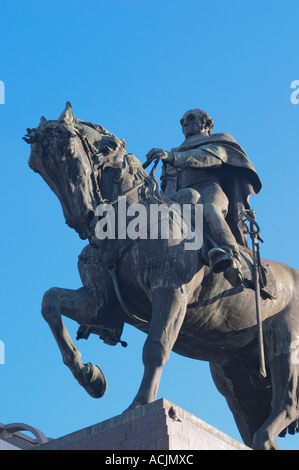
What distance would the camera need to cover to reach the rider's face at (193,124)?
1536 centimetres

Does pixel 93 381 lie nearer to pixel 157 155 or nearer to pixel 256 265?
pixel 256 265

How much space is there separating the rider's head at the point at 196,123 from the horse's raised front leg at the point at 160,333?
3.51 m

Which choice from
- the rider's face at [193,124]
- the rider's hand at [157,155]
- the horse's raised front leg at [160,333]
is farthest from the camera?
the rider's face at [193,124]

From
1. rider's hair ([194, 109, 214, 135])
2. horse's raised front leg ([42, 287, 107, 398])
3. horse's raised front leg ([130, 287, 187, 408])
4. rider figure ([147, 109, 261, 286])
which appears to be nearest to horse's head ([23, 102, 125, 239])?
horse's raised front leg ([42, 287, 107, 398])

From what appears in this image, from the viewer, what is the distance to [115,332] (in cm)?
1352

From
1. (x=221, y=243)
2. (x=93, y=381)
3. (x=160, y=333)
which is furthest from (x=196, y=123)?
(x=93, y=381)

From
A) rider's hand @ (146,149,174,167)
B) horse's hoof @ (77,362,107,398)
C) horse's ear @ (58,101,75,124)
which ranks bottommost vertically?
horse's hoof @ (77,362,107,398)

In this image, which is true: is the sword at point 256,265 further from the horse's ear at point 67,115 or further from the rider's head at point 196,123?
the horse's ear at point 67,115

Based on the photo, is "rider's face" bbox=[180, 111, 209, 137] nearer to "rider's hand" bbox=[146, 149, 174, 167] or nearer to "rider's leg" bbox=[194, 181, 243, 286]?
"rider's hand" bbox=[146, 149, 174, 167]

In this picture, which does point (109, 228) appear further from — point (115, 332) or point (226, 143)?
point (226, 143)

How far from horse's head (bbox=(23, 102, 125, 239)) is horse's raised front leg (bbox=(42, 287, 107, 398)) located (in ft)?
2.49

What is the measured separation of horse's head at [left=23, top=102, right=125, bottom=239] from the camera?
13070mm

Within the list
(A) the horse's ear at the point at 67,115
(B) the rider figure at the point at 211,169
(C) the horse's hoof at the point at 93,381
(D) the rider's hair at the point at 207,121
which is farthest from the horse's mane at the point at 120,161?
(C) the horse's hoof at the point at 93,381

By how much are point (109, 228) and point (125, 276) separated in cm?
63
